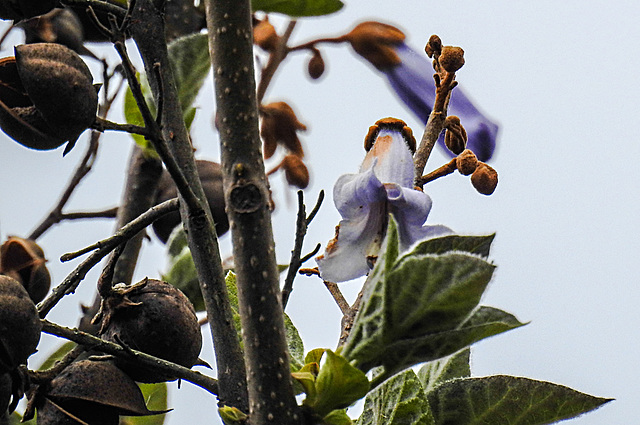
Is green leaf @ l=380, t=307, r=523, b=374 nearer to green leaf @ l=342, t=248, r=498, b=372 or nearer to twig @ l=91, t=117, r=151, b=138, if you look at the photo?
green leaf @ l=342, t=248, r=498, b=372

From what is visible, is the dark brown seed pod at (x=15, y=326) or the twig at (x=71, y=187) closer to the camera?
the dark brown seed pod at (x=15, y=326)

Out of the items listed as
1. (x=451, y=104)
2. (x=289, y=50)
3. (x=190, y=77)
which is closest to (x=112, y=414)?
(x=190, y=77)

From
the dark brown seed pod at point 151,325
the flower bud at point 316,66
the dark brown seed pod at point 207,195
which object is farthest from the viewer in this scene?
the flower bud at point 316,66

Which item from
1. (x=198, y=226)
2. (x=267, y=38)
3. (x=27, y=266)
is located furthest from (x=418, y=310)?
(x=267, y=38)

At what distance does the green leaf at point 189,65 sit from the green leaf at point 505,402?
314 millimetres

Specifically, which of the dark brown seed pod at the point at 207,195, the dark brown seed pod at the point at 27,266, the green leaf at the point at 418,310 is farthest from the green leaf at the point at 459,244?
the dark brown seed pod at the point at 27,266

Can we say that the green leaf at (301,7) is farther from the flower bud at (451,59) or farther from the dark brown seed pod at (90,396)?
the dark brown seed pod at (90,396)

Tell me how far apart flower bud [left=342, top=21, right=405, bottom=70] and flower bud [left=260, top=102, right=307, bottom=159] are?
0.47 ft

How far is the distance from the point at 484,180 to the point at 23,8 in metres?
0.28

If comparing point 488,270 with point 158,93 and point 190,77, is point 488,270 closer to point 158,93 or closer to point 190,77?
point 158,93

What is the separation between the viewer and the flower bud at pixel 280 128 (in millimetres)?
1005

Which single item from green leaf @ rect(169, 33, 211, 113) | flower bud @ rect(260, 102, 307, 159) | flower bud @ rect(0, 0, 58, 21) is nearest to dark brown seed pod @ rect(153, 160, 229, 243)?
green leaf @ rect(169, 33, 211, 113)

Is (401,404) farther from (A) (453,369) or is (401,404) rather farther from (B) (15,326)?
(B) (15,326)

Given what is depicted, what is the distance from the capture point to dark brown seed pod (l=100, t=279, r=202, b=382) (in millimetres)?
458
